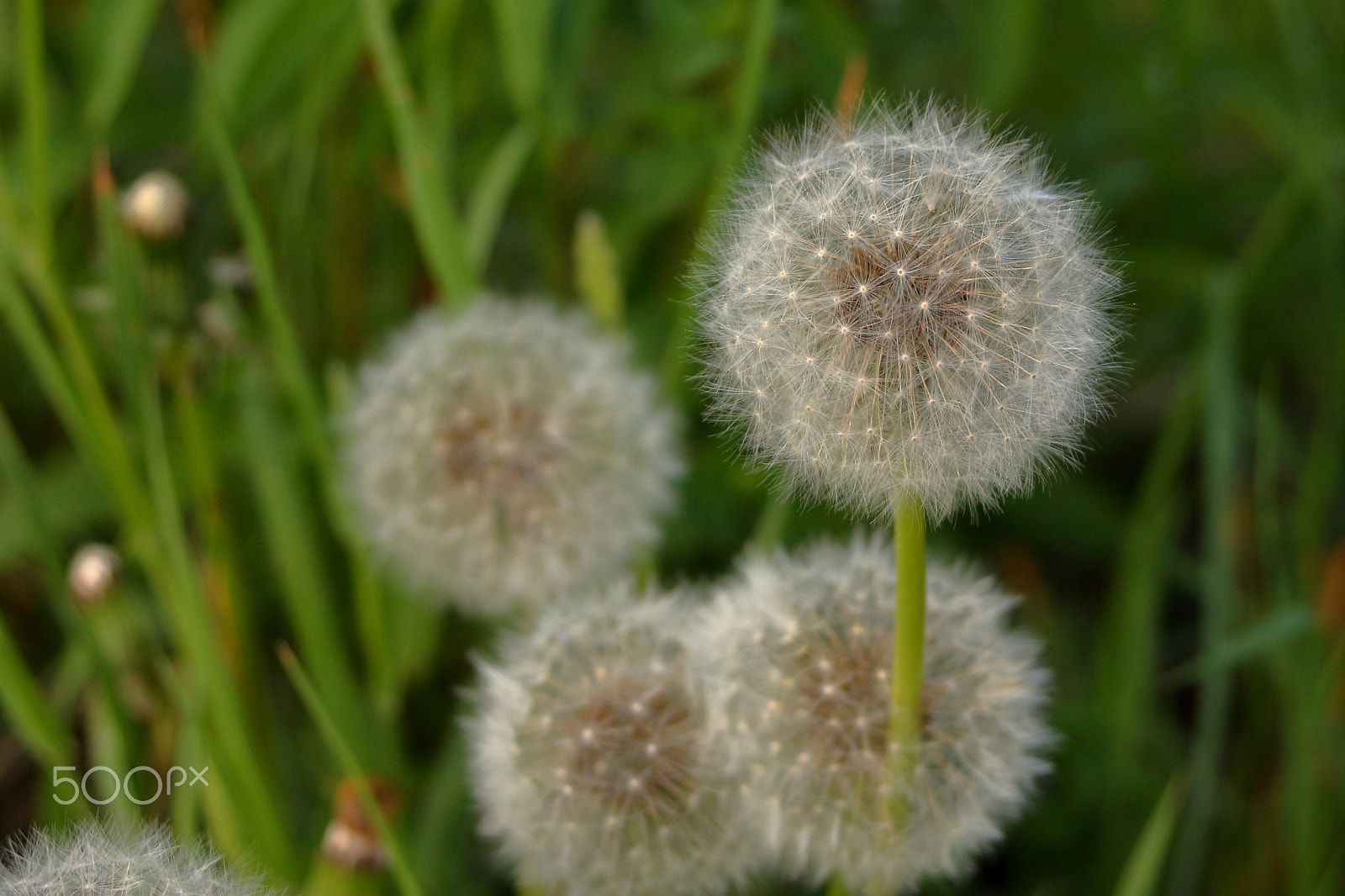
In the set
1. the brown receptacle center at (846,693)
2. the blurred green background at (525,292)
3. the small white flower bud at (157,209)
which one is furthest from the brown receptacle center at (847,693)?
the small white flower bud at (157,209)

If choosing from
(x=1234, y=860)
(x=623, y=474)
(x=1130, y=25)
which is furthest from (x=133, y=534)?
(x=1130, y=25)

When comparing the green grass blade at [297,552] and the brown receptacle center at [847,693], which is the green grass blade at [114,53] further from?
the brown receptacle center at [847,693]

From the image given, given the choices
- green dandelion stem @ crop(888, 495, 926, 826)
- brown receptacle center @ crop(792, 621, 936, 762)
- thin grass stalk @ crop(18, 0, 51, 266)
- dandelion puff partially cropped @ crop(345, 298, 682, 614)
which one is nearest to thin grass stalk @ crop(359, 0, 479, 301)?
dandelion puff partially cropped @ crop(345, 298, 682, 614)

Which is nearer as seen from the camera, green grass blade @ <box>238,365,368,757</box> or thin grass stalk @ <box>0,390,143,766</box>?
thin grass stalk @ <box>0,390,143,766</box>

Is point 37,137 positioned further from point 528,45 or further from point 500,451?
point 500,451

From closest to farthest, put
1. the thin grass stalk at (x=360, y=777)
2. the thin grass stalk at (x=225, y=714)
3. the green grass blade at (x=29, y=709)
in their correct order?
the thin grass stalk at (x=360, y=777)
the green grass blade at (x=29, y=709)
the thin grass stalk at (x=225, y=714)

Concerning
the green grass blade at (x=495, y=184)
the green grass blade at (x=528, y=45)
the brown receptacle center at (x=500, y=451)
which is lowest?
the brown receptacle center at (x=500, y=451)

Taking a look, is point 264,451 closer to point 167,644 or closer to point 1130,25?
point 167,644

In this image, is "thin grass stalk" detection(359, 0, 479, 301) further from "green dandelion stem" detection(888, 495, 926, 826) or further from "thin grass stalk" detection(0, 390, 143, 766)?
"green dandelion stem" detection(888, 495, 926, 826)
